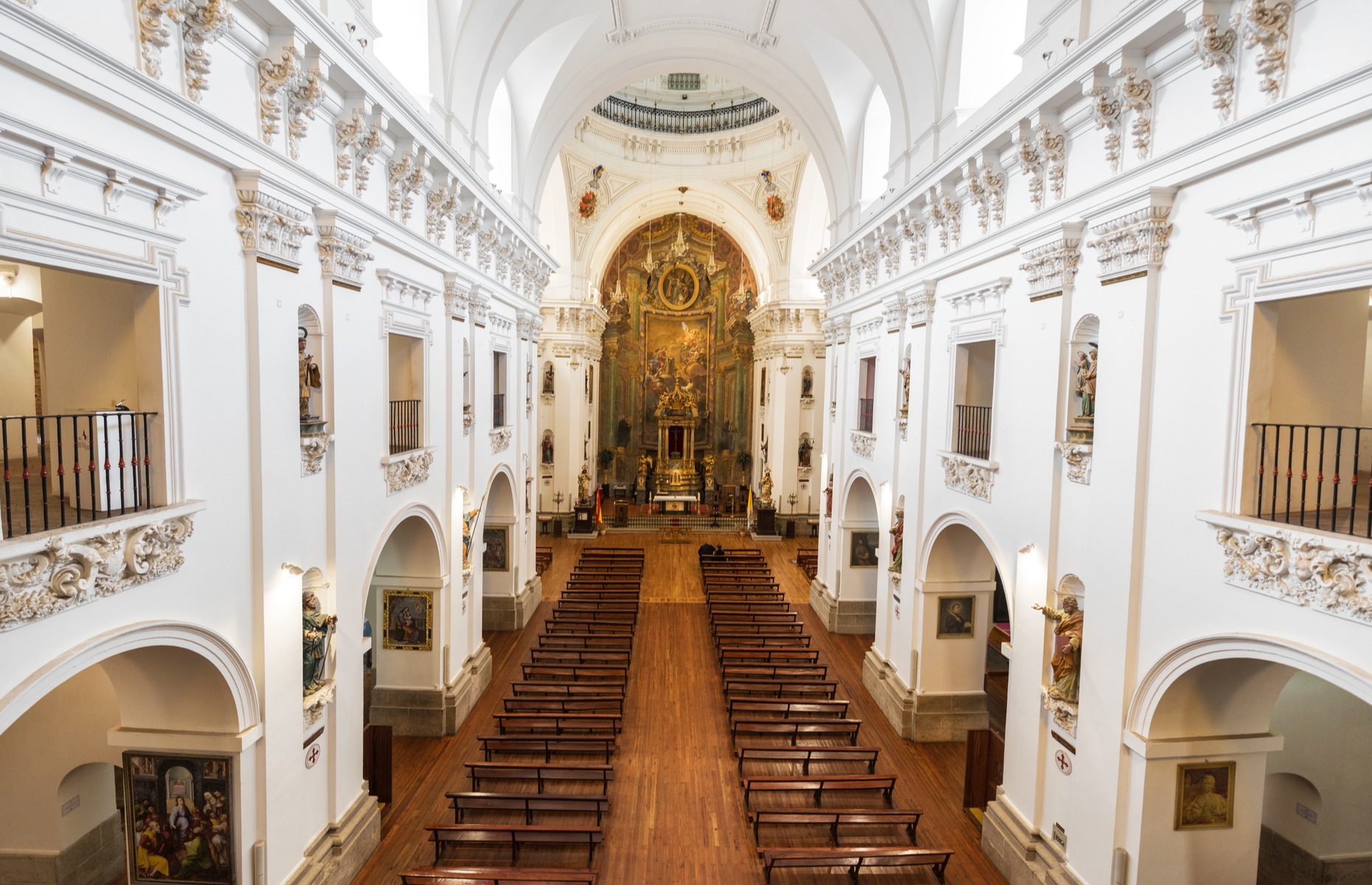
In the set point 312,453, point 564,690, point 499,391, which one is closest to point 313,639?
point 312,453

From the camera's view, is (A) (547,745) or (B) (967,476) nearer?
(B) (967,476)

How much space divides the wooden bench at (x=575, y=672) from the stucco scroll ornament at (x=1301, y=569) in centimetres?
956

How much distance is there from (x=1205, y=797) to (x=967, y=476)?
4.34 m

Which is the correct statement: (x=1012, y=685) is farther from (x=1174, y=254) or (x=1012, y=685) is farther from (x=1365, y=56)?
(x=1365, y=56)

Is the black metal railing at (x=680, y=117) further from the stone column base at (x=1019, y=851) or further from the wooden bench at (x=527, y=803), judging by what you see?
the stone column base at (x=1019, y=851)

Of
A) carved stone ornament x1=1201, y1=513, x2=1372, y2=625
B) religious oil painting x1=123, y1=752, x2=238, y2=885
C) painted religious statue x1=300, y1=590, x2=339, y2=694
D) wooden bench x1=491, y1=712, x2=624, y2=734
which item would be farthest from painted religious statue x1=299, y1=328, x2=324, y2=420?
carved stone ornament x1=1201, y1=513, x2=1372, y2=625

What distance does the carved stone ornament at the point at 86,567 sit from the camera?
12.5ft

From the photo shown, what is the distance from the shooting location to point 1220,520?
17.0 feet

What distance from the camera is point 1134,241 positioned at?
607cm

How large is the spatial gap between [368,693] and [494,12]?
10906mm

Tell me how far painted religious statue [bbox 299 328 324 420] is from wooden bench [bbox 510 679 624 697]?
6.33 metres

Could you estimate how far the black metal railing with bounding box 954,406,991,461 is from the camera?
9453 mm

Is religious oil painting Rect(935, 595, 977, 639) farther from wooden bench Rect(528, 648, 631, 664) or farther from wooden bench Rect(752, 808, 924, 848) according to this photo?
wooden bench Rect(528, 648, 631, 664)

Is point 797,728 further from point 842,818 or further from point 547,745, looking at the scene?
point 547,745
